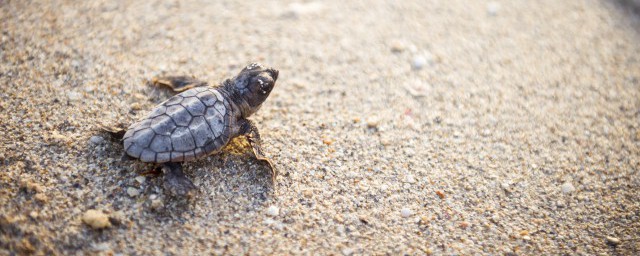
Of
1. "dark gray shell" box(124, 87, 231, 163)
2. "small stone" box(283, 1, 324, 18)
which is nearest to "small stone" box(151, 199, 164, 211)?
"dark gray shell" box(124, 87, 231, 163)

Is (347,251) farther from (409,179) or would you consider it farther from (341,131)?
(341,131)

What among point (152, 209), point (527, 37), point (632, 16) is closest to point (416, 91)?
point (527, 37)

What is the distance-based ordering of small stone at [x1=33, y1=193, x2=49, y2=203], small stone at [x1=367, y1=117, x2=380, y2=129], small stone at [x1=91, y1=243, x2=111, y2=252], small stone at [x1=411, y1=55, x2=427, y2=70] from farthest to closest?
small stone at [x1=411, y1=55, x2=427, y2=70] → small stone at [x1=367, y1=117, x2=380, y2=129] → small stone at [x1=33, y1=193, x2=49, y2=203] → small stone at [x1=91, y1=243, x2=111, y2=252]

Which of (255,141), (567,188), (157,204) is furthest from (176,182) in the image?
(567,188)

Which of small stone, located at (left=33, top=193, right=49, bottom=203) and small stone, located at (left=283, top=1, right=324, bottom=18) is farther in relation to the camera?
small stone, located at (left=283, top=1, right=324, bottom=18)

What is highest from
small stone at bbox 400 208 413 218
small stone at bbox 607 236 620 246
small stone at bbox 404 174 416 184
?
small stone at bbox 404 174 416 184

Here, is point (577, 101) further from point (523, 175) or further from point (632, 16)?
point (632, 16)

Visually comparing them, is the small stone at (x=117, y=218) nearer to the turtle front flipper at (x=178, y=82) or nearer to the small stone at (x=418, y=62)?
the turtle front flipper at (x=178, y=82)

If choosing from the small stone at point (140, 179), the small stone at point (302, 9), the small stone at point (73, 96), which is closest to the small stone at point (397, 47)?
the small stone at point (302, 9)

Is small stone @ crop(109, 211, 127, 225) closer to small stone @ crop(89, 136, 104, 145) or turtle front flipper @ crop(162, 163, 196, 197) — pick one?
turtle front flipper @ crop(162, 163, 196, 197)
